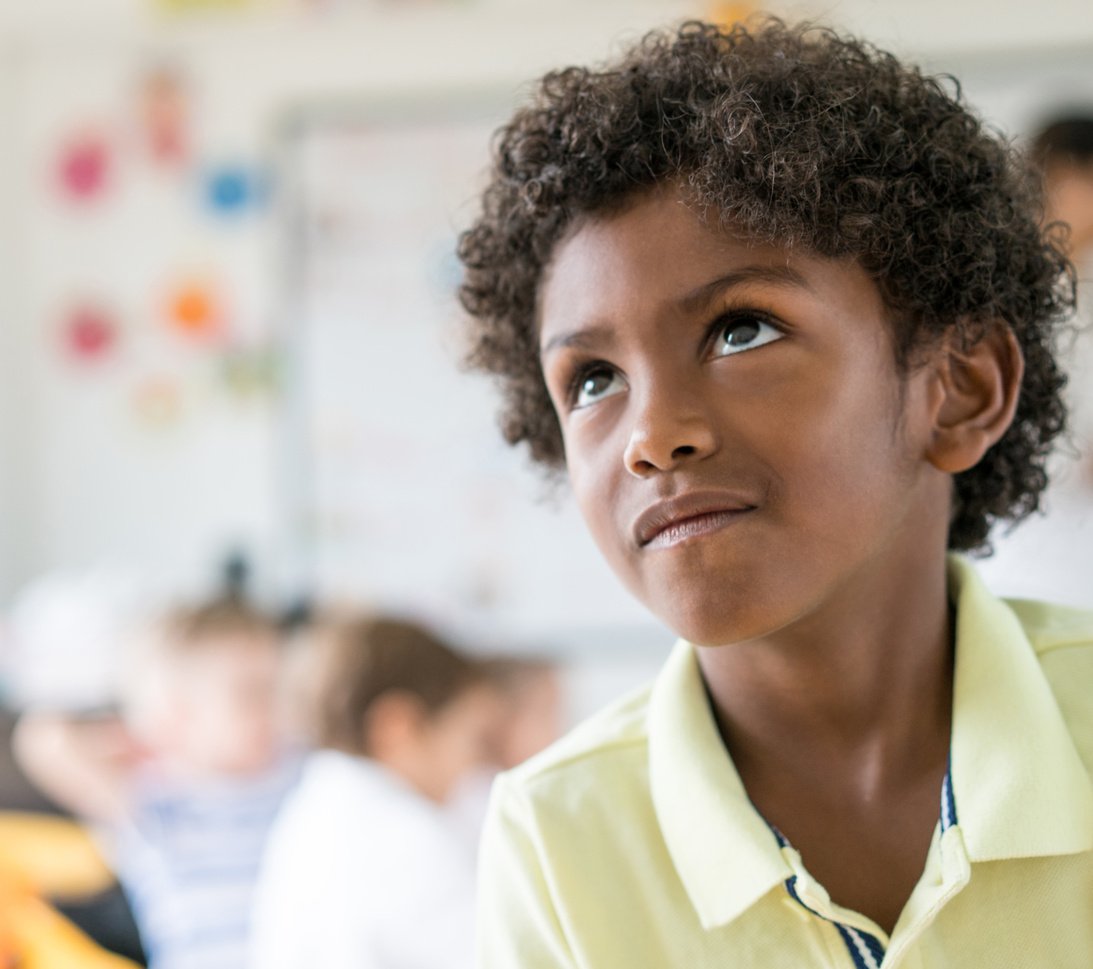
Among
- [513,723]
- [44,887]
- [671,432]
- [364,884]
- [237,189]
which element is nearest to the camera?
[671,432]

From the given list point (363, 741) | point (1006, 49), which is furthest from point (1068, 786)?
point (1006, 49)

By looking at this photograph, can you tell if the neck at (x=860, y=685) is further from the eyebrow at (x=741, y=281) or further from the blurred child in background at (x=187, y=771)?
the blurred child in background at (x=187, y=771)

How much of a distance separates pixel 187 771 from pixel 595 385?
4.50 feet

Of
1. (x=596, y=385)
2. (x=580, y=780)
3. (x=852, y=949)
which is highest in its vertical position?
(x=596, y=385)

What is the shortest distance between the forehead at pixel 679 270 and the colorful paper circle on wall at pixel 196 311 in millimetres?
2212

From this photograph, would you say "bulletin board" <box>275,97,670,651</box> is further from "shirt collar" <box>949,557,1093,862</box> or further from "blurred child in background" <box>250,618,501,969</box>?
"shirt collar" <box>949,557,1093,862</box>

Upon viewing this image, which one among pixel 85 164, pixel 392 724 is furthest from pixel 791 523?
pixel 85 164

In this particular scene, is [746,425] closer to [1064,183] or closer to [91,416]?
[1064,183]

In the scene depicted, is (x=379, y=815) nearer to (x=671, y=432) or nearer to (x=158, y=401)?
(x=671, y=432)

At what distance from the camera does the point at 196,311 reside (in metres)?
2.91

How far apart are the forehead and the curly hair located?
0.01 m

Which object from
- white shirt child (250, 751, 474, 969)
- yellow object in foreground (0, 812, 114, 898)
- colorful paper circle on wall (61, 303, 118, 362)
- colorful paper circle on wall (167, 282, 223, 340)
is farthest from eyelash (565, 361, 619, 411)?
colorful paper circle on wall (61, 303, 118, 362)

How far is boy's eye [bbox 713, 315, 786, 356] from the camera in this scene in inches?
29.8

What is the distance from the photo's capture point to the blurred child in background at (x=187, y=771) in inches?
72.1
